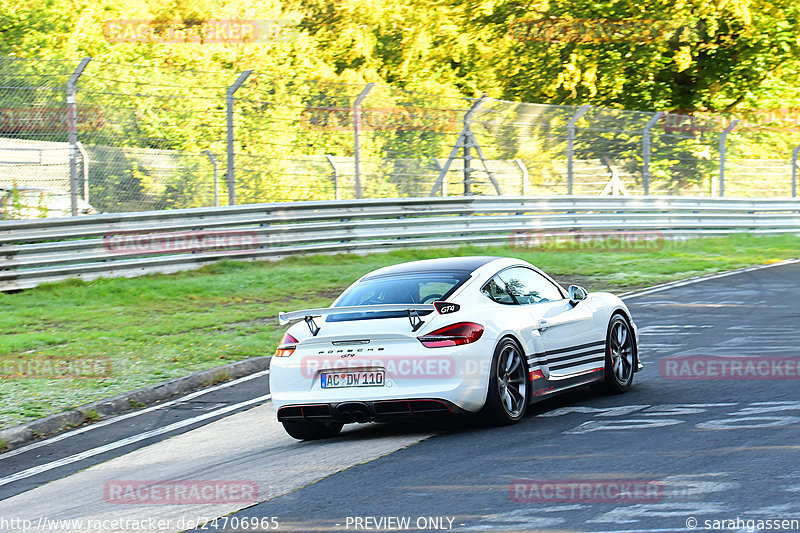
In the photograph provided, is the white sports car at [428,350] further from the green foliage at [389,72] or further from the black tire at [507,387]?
the green foliage at [389,72]

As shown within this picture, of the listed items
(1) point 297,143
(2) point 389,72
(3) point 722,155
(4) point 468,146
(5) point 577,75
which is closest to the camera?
(1) point 297,143

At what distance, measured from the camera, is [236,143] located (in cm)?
1845

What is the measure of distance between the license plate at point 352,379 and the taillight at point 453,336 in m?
0.39

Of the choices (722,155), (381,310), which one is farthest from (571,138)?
(381,310)

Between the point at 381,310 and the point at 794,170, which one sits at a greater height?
the point at 794,170

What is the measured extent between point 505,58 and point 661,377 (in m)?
27.7

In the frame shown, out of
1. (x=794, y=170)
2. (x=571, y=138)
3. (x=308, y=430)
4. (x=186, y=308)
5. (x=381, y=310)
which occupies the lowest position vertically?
(x=308, y=430)

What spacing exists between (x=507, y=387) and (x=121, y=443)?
297cm

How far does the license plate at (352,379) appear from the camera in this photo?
24.6 ft

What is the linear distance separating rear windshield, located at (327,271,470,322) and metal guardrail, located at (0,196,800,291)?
8638 millimetres

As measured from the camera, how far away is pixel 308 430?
8.02 m

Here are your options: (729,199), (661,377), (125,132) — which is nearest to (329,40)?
(729,199)

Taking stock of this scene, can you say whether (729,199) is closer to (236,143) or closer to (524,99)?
(524,99)

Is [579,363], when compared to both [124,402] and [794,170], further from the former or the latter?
[794,170]
